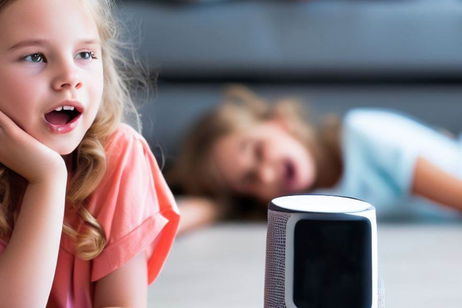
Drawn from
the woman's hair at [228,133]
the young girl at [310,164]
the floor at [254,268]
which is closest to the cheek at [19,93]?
the floor at [254,268]

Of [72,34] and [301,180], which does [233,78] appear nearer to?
[301,180]

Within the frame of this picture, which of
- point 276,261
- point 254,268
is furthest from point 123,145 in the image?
point 254,268

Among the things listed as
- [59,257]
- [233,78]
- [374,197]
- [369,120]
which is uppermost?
[233,78]

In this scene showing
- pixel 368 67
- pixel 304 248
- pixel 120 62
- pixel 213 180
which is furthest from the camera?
pixel 368 67

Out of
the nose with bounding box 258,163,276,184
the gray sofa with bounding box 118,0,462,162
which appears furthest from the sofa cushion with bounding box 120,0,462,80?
the nose with bounding box 258,163,276,184

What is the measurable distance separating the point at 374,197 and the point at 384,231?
162 mm

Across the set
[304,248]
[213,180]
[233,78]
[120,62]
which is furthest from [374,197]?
[304,248]

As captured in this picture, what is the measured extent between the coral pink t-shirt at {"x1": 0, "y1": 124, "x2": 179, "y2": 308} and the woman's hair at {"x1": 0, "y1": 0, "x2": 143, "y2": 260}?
1 cm

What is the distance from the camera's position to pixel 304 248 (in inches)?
27.5

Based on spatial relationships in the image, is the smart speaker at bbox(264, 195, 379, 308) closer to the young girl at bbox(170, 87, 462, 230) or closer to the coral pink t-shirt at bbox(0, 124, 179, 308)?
the coral pink t-shirt at bbox(0, 124, 179, 308)

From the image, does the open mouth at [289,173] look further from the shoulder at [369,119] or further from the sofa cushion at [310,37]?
the sofa cushion at [310,37]

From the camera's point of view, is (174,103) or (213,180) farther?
(174,103)

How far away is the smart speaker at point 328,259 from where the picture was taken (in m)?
0.69

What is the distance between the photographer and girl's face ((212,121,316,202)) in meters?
1.76
